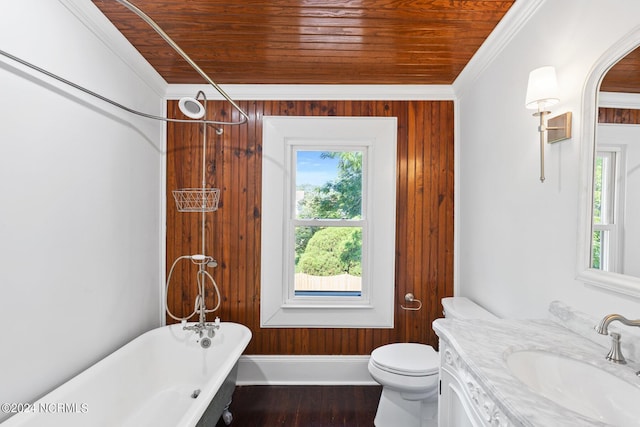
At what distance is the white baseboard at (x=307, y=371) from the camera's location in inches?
95.2

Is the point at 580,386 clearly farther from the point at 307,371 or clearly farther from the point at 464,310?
the point at 307,371

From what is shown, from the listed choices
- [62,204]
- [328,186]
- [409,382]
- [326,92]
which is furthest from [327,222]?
[62,204]

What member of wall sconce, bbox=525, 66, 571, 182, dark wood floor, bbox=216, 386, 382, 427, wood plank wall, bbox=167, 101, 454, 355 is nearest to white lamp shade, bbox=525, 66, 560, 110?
wall sconce, bbox=525, 66, 571, 182

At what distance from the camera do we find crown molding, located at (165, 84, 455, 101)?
241 centimetres

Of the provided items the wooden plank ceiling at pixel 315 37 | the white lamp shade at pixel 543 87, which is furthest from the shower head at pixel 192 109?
the white lamp shade at pixel 543 87

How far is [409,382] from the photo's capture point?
5.66 ft

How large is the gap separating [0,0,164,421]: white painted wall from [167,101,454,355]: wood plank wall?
0.43 meters

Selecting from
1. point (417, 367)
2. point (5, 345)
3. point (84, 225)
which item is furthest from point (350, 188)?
point (5, 345)

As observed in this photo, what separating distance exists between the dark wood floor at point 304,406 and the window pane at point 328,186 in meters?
1.33

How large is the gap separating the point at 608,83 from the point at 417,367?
157cm

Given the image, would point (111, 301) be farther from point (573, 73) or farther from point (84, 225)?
point (573, 73)

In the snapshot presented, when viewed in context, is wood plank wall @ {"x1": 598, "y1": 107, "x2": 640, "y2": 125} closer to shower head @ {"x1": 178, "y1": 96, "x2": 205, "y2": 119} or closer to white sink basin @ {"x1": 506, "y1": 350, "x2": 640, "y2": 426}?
white sink basin @ {"x1": 506, "y1": 350, "x2": 640, "y2": 426}

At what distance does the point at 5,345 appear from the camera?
1205mm

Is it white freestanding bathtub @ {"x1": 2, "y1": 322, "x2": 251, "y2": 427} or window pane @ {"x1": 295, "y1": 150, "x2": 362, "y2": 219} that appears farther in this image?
window pane @ {"x1": 295, "y1": 150, "x2": 362, "y2": 219}
